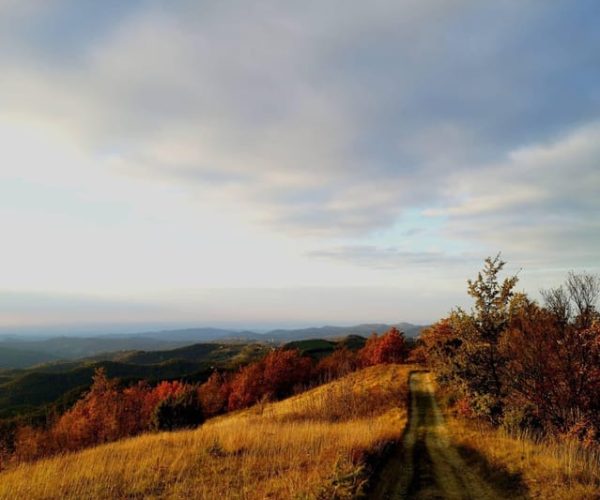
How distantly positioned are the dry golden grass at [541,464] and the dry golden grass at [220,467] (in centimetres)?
406

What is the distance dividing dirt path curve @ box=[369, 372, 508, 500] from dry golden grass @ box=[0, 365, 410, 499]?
909 mm

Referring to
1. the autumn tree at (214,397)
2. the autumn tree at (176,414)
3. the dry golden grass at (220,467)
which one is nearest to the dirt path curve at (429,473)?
the dry golden grass at (220,467)


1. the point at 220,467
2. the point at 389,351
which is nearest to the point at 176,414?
the point at 220,467

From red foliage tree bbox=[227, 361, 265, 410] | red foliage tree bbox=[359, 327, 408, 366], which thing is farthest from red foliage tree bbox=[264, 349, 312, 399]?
red foliage tree bbox=[359, 327, 408, 366]

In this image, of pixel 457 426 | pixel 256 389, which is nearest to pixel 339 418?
pixel 457 426

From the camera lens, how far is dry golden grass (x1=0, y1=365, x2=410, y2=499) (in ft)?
38.8

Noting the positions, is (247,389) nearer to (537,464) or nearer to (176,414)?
(176,414)

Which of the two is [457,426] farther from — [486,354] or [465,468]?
[465,468]

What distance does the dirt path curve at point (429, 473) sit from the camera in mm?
13258

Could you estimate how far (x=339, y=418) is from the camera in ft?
86.3

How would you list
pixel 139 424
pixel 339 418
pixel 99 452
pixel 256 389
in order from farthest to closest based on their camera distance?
pixel 256 389 < pixel 139 424 < pixel 339 418 < pixel 99 452

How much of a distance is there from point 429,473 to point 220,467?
7436 mm

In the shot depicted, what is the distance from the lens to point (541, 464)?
47.2 feet

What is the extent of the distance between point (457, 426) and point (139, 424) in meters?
54.5
